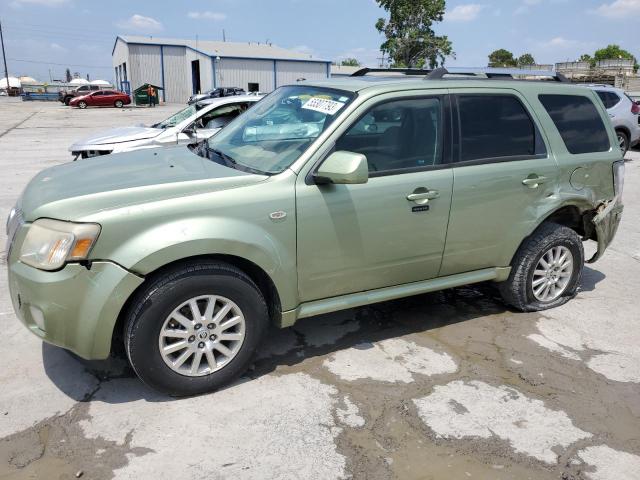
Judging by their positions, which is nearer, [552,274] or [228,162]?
[228,162]

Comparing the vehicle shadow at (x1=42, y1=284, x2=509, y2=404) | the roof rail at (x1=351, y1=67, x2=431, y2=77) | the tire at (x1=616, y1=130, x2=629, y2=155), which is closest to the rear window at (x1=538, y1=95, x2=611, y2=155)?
the roof rail at (x1=351, y1=67, x2=431, y2=77)

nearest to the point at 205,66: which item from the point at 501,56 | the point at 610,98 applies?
the point at 610,98

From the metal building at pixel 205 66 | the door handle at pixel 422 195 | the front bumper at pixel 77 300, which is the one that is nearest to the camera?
the front bumper at pixel 77 300

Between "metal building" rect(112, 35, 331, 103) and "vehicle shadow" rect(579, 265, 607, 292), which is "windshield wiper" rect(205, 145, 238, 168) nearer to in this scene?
"vehicle shadow" rect(579, 265, 607, 292)

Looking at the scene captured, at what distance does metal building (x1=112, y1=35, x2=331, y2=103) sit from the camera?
49.5 meters

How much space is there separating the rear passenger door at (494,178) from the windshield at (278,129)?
0.96 meters

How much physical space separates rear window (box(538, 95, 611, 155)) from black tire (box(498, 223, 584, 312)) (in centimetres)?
68

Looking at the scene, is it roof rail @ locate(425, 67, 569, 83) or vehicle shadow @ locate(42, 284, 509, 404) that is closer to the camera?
vehicle shadow @ locate(42, 284, 509, 404)

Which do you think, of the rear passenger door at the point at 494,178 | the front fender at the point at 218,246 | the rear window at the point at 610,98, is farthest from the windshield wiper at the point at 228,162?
the rear window at the point at 610,98

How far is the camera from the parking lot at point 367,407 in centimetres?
277

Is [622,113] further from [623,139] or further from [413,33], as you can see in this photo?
[413,33]

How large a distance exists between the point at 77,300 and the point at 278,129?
183cm

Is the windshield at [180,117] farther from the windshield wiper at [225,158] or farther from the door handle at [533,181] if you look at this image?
the door handle at [533,181]

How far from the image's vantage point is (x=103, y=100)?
137ft
